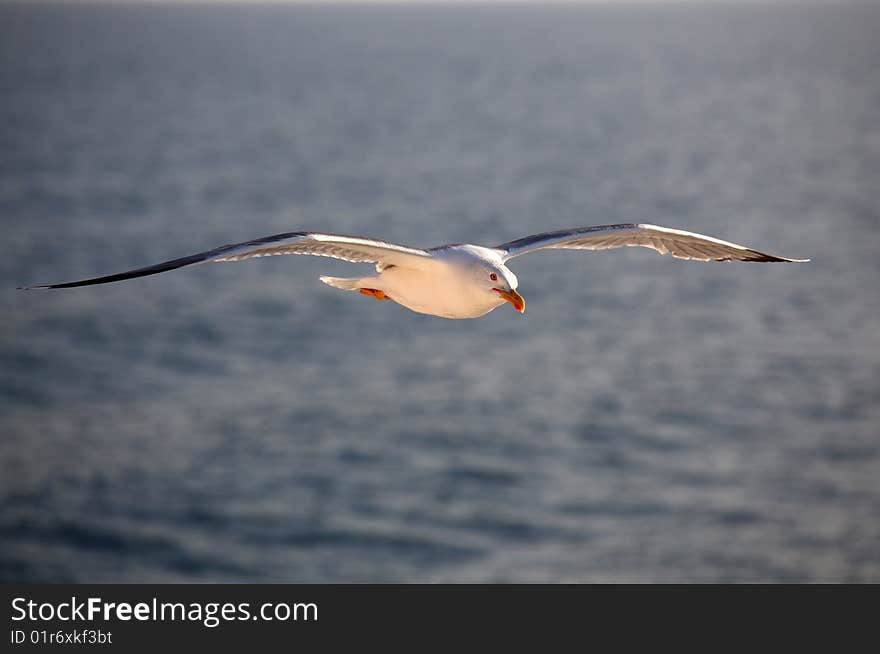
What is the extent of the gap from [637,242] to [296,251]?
15.9ft

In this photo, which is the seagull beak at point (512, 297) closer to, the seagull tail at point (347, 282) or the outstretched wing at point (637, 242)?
the outstretched wing at point (637, 242)

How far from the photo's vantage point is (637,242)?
53.4 feet

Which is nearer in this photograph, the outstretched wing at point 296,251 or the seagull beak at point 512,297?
the outstretched wing at point 296,251

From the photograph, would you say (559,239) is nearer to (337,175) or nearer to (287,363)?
(287,363)

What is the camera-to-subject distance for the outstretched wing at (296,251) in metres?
12.7

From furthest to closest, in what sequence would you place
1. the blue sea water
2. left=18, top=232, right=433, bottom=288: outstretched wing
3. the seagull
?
the blue sea water → the seagull → left=18, top=232, right=433, bottom=288: outstretched wing

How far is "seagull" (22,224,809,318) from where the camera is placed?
13133 millimetres

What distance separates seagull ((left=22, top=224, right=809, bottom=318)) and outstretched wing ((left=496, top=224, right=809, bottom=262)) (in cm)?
1

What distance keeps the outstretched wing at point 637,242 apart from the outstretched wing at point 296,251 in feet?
4.58

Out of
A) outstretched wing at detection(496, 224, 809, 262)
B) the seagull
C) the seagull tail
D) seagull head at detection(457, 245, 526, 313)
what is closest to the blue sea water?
outstretched wing at detection(496, 224, 809, 262)

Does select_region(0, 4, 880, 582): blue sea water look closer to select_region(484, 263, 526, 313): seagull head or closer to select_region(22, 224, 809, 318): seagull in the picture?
select_region(22, 224, 809, 318): seagull

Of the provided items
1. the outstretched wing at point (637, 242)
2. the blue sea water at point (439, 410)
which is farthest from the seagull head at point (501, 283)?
the blue sea water at point (439, 410)

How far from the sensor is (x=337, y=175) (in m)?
138

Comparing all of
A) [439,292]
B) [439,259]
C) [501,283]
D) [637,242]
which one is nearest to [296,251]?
[439,259]
